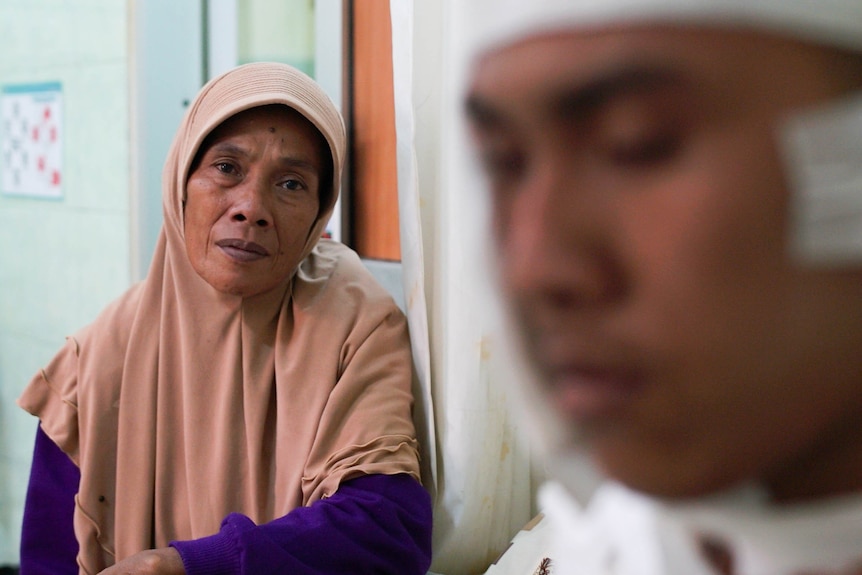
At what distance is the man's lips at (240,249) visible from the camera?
1.27m

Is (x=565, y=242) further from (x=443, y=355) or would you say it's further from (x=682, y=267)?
(x=443, y=355)

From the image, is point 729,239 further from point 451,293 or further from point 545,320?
point 451,293

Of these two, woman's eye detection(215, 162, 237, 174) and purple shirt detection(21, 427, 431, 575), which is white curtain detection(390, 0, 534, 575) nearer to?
purple shirt detection(21, 427, 431, 575)

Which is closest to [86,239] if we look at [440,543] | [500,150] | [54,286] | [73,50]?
[54,286]

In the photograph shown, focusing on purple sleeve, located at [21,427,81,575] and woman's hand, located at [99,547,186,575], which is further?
purple sleeve, located at [21,427,81,575]

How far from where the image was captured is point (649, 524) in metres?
0.31

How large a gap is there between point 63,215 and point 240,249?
142 centimetres

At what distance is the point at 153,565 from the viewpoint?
3.65ft

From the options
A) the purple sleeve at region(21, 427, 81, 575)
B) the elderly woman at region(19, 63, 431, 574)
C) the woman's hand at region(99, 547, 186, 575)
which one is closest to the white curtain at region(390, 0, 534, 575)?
the elderly woman at region(19, 63, 431, 574)

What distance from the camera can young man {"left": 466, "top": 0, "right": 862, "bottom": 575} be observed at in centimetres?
26

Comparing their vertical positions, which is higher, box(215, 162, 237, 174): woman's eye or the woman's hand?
box(215, 162, 237, 174): woman's eye

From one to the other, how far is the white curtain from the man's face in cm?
69

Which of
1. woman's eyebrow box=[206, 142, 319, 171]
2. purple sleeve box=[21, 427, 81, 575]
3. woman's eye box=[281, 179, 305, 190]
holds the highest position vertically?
woman's eyebrow box=[206, 142, 319, 171]

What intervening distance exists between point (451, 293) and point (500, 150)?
768 millimetres
